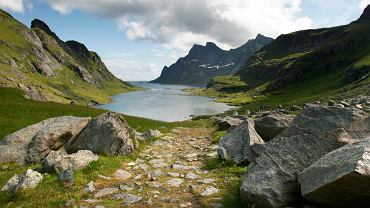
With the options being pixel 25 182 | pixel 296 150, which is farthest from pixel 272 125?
pixel 25 182

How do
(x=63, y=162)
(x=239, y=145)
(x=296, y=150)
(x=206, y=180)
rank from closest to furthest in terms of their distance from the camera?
(x=296, y=150) → (x=206, y=180) → (x=63, y=162) → (x=239, y=145)

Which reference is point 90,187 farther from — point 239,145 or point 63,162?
point 239,145

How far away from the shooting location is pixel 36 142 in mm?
23109

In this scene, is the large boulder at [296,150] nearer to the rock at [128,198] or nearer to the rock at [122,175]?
the rock at [128,198]

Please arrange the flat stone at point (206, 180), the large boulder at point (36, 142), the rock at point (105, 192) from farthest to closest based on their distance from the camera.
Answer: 1. the large boulder at point (36, 142)
2. the flat stone at point (206, 180)
3. the rock at point (105, 192)

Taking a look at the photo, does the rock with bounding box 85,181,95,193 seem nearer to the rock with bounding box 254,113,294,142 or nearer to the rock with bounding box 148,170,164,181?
the rock with bounding box 148,170,164,181

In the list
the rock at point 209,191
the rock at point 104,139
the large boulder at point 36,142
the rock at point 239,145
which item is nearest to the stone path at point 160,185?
the rock at point 209,191

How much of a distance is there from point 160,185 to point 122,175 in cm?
283

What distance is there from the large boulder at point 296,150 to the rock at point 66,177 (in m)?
7.42

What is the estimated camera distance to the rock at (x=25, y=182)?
14.7m

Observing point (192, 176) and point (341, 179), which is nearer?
point (341, 179)

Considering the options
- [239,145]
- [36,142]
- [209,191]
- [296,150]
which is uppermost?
[296,150]

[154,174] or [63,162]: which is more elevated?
[63,162]

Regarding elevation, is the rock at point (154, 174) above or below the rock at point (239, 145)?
below
